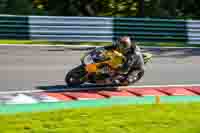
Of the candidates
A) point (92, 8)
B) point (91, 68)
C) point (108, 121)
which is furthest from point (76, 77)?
point (92, 8)

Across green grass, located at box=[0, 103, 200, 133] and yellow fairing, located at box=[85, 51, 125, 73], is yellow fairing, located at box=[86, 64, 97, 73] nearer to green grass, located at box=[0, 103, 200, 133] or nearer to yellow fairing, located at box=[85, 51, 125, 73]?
yellow fairing, located at box=[85, 51, 125, 73]

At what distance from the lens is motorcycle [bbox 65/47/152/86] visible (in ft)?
46.7

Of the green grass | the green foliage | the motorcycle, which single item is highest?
the green foliage

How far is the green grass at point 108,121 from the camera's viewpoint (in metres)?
9.67

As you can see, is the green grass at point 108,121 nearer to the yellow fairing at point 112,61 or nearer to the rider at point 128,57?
the yellow fairing at point 112,61

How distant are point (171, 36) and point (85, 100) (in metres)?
12.7

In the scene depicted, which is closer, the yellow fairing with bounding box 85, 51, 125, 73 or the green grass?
the green grass

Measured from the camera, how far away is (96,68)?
14.3 metres

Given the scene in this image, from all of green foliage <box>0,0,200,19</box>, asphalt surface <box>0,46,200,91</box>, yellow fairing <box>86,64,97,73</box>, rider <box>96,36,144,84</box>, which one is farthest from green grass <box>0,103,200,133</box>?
green foliage <box>0,0,200,19</box>

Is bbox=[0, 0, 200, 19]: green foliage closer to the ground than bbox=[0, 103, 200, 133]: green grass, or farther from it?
farther from it

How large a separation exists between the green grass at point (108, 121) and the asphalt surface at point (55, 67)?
3.50m

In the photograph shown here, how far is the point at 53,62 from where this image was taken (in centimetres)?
1780

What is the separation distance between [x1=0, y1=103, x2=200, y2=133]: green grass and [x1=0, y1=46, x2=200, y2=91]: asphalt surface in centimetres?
350

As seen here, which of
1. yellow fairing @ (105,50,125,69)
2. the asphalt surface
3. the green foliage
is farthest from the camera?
the green foliage
